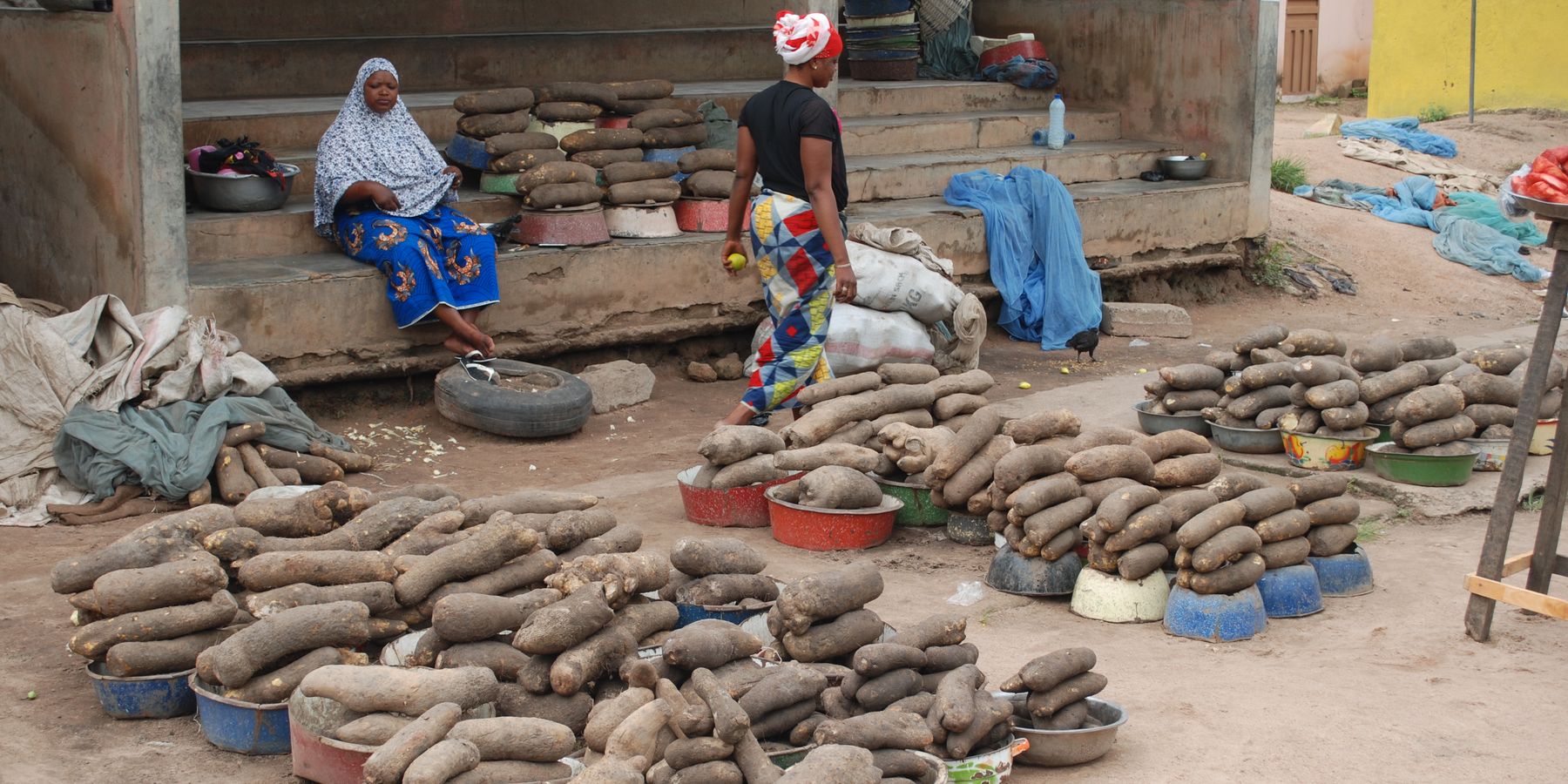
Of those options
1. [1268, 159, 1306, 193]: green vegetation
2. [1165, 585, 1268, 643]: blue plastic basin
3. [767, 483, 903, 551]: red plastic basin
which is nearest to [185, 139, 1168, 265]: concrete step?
[1268, 159, 1306, 193]: green vegetation

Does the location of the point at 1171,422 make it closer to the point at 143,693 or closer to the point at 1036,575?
the point at 1036,575

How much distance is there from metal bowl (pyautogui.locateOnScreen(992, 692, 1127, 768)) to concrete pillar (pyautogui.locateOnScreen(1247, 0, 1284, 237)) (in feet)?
30.2

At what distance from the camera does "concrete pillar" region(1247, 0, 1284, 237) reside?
12.3 metres

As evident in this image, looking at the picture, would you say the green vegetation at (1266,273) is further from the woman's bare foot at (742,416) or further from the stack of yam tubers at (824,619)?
the stack of yam tubers at (824,619)

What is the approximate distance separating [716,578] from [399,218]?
4.14 m

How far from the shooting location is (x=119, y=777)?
4.23 metres

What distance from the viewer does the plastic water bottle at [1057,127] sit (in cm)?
1251

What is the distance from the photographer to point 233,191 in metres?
8.41

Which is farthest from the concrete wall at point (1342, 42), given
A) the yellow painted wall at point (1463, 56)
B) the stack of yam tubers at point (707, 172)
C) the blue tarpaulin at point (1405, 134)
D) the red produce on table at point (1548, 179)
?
the red produce on table at point (1548, 179)

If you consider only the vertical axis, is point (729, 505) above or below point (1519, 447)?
below

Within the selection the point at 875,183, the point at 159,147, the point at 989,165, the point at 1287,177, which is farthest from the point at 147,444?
the point at 1287,177

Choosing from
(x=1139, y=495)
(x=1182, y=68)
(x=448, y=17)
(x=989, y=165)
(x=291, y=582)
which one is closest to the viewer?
(x=291, y=582)

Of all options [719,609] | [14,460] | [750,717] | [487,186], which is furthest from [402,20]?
[750,717]

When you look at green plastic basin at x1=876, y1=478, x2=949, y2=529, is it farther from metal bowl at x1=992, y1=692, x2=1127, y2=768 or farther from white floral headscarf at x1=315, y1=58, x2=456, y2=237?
white floral headscarf at x1=315, y1=58, x2=456, y2=237
